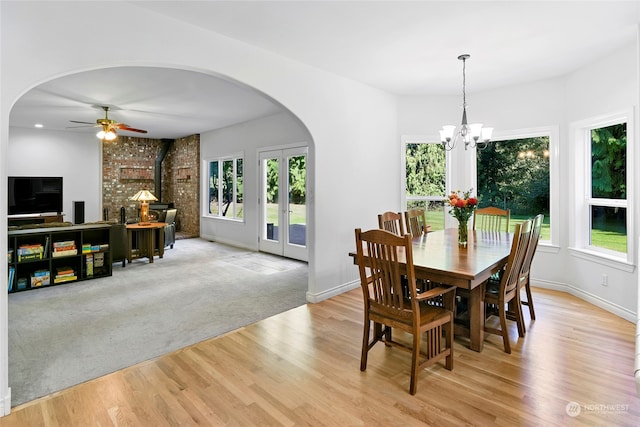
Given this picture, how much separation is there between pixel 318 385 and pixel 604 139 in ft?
13.6

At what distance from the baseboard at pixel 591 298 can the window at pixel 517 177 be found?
61cm

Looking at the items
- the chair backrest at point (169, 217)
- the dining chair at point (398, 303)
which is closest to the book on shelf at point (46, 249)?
the chair backrest at point (169, 217)

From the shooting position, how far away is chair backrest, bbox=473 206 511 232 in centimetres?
416

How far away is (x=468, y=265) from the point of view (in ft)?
8.24

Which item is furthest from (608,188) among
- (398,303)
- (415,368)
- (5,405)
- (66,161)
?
(66,161)

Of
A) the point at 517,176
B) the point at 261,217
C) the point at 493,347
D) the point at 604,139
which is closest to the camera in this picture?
the point at 493,347

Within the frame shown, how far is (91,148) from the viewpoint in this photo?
8586mm

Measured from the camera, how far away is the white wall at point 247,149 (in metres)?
6.48

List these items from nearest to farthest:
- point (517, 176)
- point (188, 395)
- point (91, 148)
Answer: point (188, 395)
point (517, 176)
point (91, 148)

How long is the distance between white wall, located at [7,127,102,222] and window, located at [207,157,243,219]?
2.86 meters

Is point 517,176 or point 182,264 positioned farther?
point 182,264

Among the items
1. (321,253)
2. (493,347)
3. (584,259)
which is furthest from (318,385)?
(584,259)

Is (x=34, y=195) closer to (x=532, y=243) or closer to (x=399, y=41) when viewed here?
(x=399, y=41)

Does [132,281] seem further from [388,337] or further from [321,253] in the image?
[388,337]
